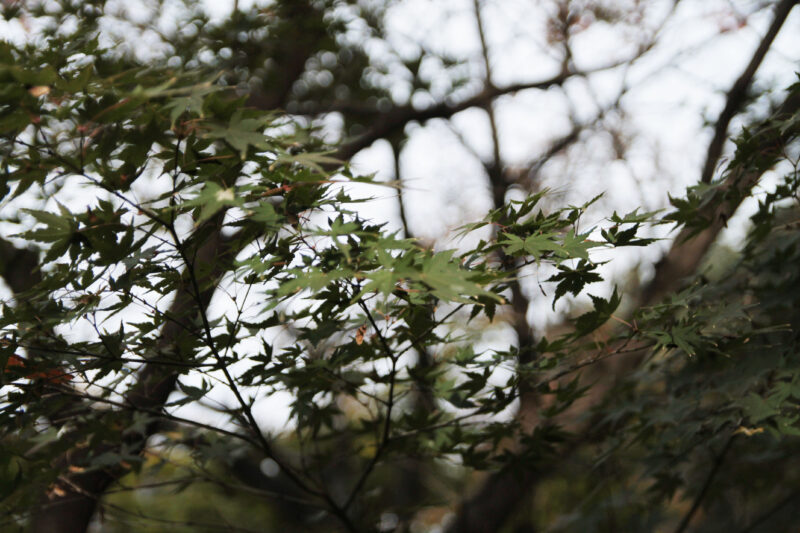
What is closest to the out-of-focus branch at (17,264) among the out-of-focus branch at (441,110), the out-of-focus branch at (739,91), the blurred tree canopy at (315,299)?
the blurred tree canopy at (315,299)

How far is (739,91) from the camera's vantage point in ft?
8.63

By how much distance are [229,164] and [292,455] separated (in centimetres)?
403

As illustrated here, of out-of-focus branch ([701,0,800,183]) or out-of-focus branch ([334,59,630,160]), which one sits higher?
out-of-focus branch ([334,59,630,160])

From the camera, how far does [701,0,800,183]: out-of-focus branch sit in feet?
7.94

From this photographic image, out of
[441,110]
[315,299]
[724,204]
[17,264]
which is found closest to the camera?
[315,299]

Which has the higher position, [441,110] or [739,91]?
[441,110]

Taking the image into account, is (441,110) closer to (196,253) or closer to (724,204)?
→ (724,204)

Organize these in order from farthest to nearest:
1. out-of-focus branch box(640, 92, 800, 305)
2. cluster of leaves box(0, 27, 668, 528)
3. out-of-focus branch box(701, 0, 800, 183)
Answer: out-of-focus branch box(701, 0, 800, 183) < out-of-focus branch box(640, 92, 800, 305) < cluster of leaves box(0, 27, 668, 528)

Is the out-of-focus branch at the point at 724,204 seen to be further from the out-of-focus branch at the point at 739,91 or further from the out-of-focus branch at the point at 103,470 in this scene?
the out-of-focus branch at the point at 103,470

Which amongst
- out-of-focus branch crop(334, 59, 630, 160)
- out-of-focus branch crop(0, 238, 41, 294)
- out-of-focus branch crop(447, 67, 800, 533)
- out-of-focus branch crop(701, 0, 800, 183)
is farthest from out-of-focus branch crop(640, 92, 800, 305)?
out-of-focus branch crop(0, 238, 41, 294)

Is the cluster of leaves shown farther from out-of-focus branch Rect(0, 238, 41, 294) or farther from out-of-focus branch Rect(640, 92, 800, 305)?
out-of-focus branch Rect(0, 238, 41, 294)

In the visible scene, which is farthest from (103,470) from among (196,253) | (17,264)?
(17,264)

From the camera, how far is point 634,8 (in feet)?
11.3

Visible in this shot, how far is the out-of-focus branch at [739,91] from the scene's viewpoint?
2.42 meters
